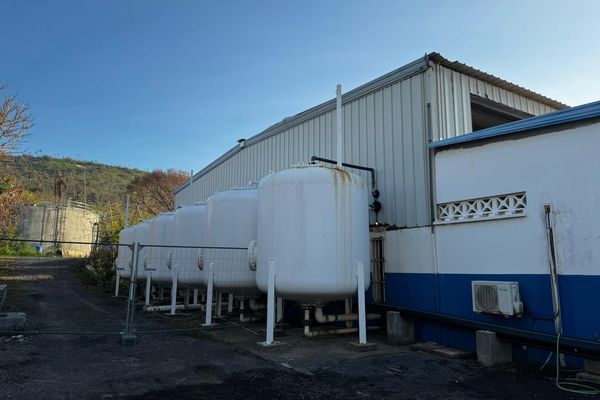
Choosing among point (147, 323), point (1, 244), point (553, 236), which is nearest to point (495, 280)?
point (553, 236)

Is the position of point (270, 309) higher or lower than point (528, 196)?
lower

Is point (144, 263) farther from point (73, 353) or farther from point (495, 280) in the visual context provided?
point (495, 280)

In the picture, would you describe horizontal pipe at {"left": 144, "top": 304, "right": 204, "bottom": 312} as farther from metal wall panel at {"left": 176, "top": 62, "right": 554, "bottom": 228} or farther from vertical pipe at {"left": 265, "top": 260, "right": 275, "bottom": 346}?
metal wall panel at {"left": 176, "top": 62, "right": 554, "bottom": 228}

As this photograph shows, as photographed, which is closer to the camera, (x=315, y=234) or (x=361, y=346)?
(x=361, y=346)

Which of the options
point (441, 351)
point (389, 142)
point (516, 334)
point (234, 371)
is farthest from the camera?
point (389, 142)

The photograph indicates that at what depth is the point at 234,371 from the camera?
5609mm

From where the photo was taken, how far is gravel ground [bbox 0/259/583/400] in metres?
4.72

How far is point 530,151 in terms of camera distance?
6484mm

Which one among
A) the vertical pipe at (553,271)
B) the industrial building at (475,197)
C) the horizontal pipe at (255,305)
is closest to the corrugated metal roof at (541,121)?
the industrial building at (475,197)

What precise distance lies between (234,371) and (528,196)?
16.4 feet

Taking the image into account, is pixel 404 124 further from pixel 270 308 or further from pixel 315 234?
pixel 270 308

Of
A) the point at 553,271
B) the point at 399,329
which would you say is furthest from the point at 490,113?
the point at 399,329

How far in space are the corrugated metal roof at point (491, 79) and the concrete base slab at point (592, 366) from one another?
223 inches

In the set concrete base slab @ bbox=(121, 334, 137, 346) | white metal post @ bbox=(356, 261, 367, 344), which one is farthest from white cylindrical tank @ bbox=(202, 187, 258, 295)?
white metal post @ bbox=(356, 261, 367, 344)
